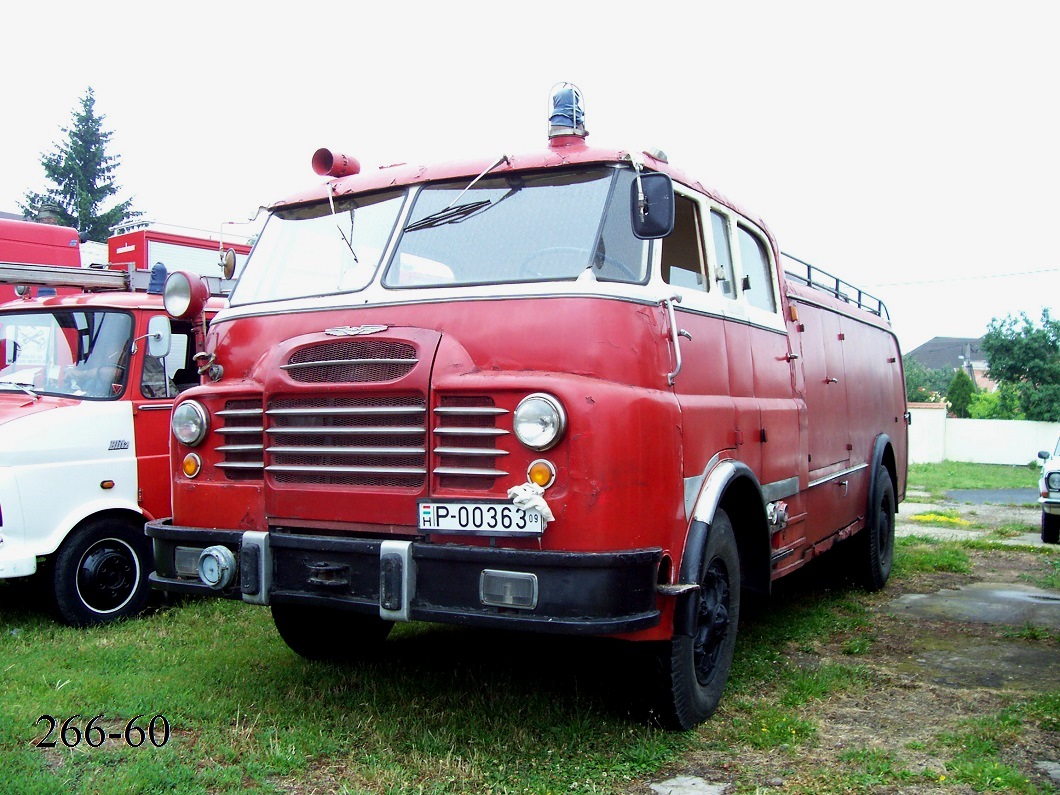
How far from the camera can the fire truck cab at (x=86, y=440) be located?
237 inches

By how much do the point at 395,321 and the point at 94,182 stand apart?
4290 centimetres

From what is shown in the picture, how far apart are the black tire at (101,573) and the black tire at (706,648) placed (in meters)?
3.66

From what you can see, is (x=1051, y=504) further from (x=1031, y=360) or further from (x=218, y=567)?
(x=1031, y=360)

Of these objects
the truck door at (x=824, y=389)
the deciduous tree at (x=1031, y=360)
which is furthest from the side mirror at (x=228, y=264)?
the deciduous tree at (x=1031, y=360)

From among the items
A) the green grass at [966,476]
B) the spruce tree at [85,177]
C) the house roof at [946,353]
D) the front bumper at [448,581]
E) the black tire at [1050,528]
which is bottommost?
the green grass at [966,476]

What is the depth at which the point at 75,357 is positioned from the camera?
6.64 meters

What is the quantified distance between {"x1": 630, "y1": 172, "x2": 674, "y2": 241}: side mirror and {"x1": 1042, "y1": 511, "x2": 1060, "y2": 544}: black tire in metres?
9.81

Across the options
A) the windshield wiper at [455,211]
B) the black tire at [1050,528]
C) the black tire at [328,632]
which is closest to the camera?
the windshield wiper at [455,211]

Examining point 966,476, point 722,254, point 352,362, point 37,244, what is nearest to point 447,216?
point 352,362

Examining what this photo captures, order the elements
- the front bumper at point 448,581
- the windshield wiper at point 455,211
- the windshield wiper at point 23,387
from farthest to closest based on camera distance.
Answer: the windshield wiper at point 23,387, the windshield wiper at point 455,211, the front bumper at point 448,581

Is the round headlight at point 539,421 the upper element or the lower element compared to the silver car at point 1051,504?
upper

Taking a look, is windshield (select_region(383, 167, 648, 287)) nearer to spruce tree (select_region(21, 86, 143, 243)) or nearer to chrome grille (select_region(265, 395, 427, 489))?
chrome grille (select_region(265, 395, 427, 489))

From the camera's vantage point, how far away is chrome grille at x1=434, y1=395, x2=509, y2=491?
3.74 meters

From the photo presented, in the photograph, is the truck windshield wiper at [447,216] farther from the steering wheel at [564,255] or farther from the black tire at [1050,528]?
the black tire at [1050,528]
